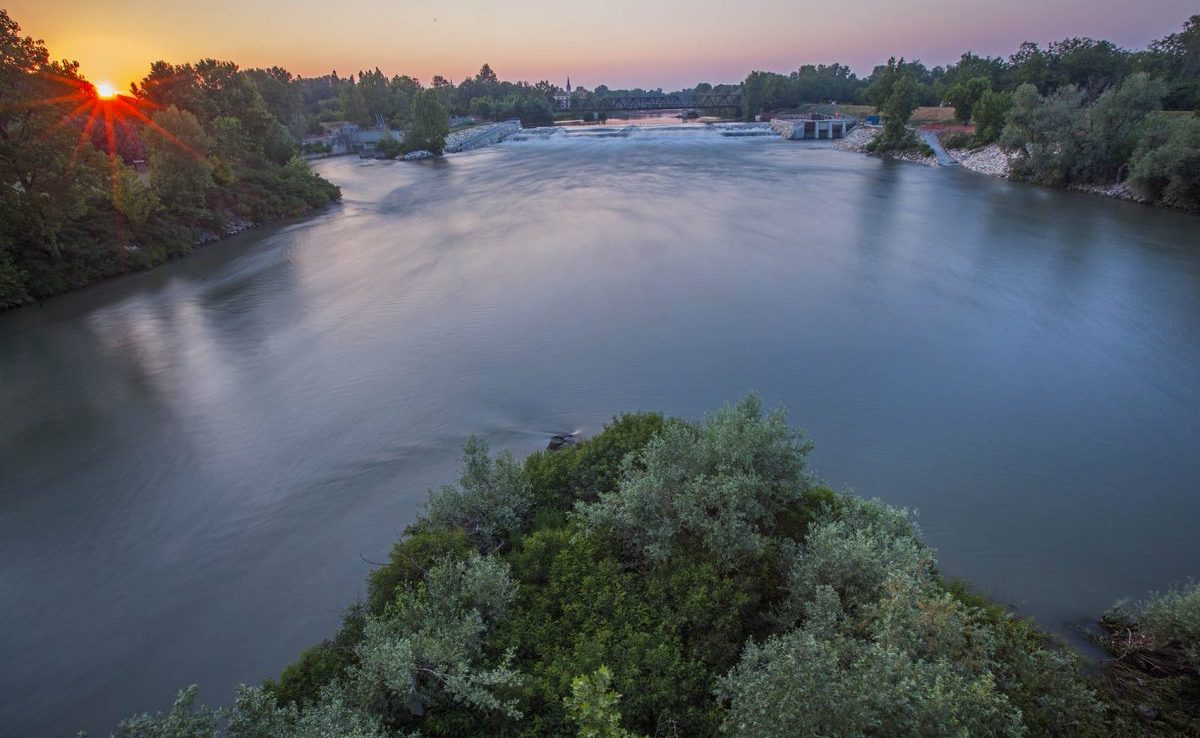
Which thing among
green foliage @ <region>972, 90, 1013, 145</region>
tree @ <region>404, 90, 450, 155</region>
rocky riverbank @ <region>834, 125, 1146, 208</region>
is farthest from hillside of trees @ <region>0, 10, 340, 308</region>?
green foliage @ <region>972, 90, 1013, 145</region>

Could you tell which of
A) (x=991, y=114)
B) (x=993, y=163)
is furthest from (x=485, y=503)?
(x=991, y=114)

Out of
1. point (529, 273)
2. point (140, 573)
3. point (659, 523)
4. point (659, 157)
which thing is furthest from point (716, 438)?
point (659, 157)

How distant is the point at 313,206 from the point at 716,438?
35.6 metres

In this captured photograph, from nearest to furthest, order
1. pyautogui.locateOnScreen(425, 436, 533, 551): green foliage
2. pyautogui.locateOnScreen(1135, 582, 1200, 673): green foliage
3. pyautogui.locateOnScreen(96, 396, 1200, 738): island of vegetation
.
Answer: pyautogui.locateOnScreen(96, 396, 1200, 738): island of vegetation < pyautogui.locateOnScreen(1135, 582, 1200, 673): green foliage < pyautogui.locateOnScreen(425, 436, 533, 551): green foliage

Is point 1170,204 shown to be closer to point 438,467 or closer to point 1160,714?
point 1160,714

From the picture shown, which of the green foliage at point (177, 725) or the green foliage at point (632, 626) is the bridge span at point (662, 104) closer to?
the green foliage at point (632, 626)

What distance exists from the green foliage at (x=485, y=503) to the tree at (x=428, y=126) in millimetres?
59400

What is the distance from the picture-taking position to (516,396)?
42.7 feet

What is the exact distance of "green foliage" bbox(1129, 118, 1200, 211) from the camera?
992 inches

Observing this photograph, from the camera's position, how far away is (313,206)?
3534 cm

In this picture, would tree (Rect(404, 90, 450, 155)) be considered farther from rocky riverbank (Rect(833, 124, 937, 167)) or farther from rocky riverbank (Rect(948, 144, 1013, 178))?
rocky riverbank (Rect(948, 144, 1013, 178))

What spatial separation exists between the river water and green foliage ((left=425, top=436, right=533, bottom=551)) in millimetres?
2015

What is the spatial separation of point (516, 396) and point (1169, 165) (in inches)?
1225

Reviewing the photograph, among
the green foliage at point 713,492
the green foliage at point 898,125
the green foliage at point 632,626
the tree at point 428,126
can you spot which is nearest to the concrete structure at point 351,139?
the tree at point 428,126
